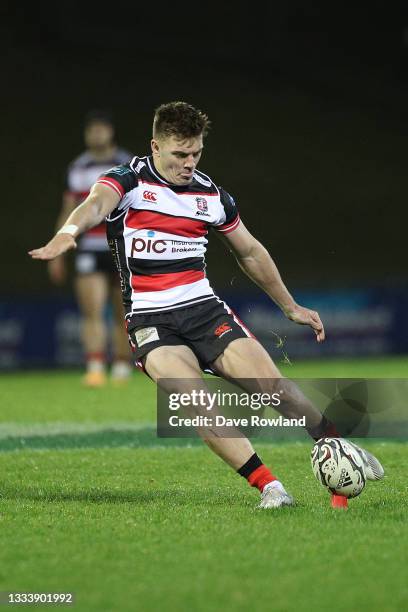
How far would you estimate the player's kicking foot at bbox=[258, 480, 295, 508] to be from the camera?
511 centimetres

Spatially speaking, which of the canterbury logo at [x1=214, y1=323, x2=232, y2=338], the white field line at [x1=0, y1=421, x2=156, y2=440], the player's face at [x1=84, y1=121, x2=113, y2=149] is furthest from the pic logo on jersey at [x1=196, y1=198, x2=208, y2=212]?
the player's face at [x1=84, y1=121, x2=113, y2=149]

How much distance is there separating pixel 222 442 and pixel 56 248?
1219 millimetres

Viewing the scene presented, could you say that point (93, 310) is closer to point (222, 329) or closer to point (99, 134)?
point (99, 134)

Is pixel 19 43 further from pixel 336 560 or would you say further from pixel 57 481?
pixel 336 560

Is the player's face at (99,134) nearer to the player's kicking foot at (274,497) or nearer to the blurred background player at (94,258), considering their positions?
the blurred background player at (94,258)

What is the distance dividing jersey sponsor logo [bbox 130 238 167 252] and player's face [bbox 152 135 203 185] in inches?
12.1

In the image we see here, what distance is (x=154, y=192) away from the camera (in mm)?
5590

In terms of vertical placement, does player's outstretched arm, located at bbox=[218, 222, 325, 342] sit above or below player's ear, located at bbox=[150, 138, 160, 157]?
below

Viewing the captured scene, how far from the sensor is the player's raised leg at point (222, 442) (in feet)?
17.1

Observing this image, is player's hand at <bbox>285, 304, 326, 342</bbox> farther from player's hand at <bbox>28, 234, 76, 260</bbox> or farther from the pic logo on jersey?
player's hand at <bbox>28, 234, 76, 260</bbox>

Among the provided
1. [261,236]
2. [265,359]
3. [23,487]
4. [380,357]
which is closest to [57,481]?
[23,487]

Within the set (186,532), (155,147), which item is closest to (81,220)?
(155,147)

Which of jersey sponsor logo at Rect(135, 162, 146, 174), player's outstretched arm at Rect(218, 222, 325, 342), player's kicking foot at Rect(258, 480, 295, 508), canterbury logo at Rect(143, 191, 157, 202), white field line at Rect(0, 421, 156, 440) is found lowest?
white field line at Rect(0, 421, 156, 440)

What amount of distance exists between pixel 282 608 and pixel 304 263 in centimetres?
1781
